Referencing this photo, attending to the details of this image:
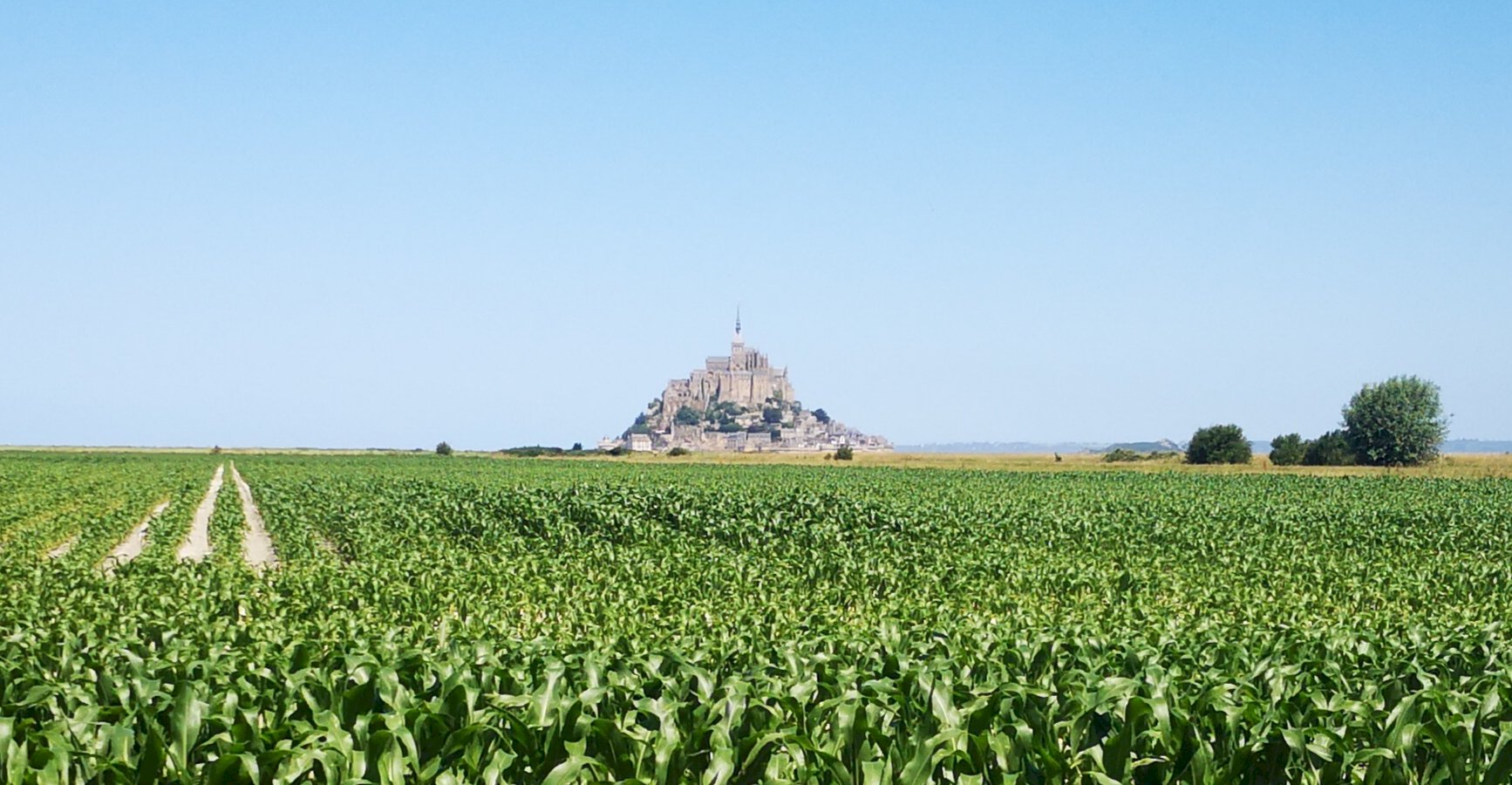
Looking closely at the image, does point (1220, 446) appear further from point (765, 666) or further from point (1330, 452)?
point (765, 666)

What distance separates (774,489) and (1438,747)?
32.9 meters

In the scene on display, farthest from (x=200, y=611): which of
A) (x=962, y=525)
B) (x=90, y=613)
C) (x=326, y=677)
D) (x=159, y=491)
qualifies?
(x=159, y=491)

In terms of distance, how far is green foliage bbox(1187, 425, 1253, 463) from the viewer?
9212 cm

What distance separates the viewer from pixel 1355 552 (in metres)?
21.9

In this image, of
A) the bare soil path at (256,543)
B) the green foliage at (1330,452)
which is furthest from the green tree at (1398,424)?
the bare soil path at (256,543)

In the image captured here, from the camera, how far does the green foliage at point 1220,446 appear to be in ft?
302

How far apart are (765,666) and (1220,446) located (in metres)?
91.6

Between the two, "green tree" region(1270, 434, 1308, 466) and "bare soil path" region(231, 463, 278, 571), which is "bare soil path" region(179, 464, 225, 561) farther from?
"green tree" region(1270, 434, 1308, 466)

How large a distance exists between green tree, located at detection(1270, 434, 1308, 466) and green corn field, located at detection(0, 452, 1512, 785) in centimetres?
7557

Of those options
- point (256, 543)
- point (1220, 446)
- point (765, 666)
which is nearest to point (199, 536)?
point (256, 543)

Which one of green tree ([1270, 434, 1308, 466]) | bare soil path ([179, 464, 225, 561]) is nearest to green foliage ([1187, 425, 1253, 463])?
green tree ([1270, 434, 1308, 466])

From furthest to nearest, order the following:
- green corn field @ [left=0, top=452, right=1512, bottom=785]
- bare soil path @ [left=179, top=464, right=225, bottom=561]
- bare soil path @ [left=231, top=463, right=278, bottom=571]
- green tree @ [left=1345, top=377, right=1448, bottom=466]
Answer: green tree @ [left=1345, top=377, right=1448, bottom=466], bare soil path @ [left=179, top=464, right=225, bottom=561], bare soil path @ [left=231, top=463, right=278, bottom=571], green corn field @ [left=0, top=452, right=1512, bottom=785]

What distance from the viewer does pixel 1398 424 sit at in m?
91.1

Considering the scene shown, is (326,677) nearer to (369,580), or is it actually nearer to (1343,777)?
(1343,777)
